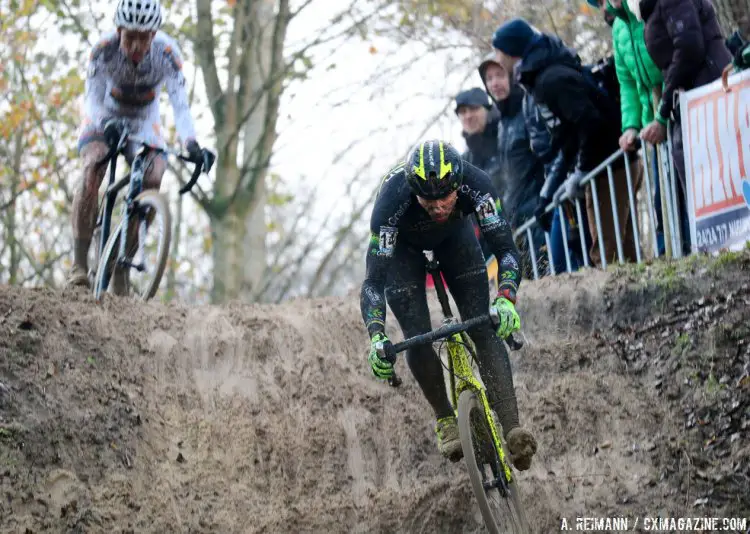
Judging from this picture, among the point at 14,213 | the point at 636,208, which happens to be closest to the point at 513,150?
the point at 636,208

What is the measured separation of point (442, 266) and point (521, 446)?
51.7 inches

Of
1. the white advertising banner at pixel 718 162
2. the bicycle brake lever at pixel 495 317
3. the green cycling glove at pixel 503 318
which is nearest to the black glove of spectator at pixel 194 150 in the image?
the green cycling glove at pixel 503 318

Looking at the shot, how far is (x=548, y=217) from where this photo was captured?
32.7ft

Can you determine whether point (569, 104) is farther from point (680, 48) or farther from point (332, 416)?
point (332, 416)

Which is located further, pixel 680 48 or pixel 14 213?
pixel 14 213

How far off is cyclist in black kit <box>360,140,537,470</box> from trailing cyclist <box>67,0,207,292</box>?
276cm

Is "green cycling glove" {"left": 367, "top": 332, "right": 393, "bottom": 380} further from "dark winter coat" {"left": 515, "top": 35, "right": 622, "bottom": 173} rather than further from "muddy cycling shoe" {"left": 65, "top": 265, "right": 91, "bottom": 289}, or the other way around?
"muddy cycling shoe" {"left": 65, "top": 265, "right": 91, "bottom": 289}

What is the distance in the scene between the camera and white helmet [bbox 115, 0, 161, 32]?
8477 mm

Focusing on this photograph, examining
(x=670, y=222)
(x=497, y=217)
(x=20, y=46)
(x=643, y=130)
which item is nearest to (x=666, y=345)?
(x=670, y=222)

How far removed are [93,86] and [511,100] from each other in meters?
3.96

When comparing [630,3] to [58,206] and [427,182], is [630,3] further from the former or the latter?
[58,206]

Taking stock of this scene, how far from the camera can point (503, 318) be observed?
5879 millimetres

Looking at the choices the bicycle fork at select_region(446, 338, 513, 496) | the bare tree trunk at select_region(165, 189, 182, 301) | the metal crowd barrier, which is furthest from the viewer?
the bare tree trunk at select_region(165, 189, 182, 301)

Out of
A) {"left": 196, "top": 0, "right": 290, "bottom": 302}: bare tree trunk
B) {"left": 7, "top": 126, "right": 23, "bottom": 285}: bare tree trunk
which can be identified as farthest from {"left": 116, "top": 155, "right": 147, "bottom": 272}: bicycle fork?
{"left": 7, "top": 126, "right": 23, "bottom": 285}: bare tree trunk
